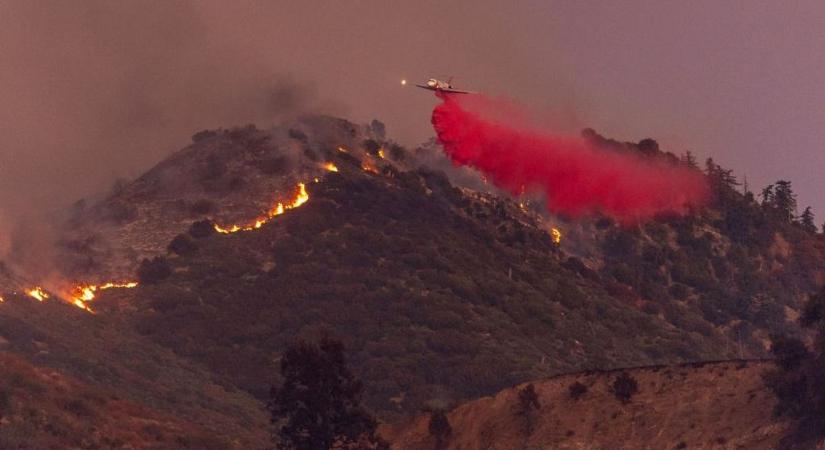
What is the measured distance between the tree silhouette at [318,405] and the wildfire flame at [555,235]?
4793 inches

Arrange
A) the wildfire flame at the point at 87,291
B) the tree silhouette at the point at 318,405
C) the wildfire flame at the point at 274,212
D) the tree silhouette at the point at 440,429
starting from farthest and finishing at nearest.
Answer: the wildfire flame at the point at 274,212 < the wildfire flame at the point at 87,291 < the tree silhouette at the point at 440,429 < the tree silhouette at the point at 318,405

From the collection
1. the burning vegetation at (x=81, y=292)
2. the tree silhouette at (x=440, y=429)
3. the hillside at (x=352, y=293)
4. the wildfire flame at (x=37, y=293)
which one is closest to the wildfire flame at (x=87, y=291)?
the burning vegetation at (x=81, y=292)

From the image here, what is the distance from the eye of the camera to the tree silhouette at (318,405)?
7269cm

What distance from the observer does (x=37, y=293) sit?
449ft

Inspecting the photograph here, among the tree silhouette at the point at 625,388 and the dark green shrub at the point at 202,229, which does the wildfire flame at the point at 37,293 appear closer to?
the dark green shrub at the point at 202,229

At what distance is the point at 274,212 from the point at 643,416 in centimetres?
10889

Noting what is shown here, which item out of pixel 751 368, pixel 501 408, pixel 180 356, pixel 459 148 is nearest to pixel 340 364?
pixel 501 408

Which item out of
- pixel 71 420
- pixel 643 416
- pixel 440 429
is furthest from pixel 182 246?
pixel 643 416

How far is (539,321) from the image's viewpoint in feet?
506

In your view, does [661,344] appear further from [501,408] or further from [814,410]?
[814,410]

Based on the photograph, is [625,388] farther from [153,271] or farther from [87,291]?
[153,271]

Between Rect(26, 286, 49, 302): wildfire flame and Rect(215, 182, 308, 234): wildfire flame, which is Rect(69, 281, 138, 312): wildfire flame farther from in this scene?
Rect(215, 182, 308, 234): wildfire flame

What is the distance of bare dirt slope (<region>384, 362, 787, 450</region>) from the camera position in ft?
237

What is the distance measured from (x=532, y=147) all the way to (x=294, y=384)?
421 ft
